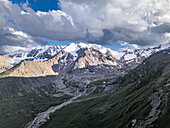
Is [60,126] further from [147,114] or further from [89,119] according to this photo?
[147,114]

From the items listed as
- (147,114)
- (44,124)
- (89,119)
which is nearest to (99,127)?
(89,119)

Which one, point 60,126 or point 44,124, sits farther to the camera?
point 44,124

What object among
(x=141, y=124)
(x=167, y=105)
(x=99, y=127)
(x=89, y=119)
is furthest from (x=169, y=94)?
(x=89, y=119)

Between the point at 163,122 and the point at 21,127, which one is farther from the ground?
the point at 163,122

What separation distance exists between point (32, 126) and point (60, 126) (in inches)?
1969

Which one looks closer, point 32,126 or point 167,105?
point 167,105

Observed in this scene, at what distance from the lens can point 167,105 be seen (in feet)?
250

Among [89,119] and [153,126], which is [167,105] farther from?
[89,119]

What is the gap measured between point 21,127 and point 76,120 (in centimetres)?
8162

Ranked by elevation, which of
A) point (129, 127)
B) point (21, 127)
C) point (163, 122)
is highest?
point (163, 122)

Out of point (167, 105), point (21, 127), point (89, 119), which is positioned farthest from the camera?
point (21, 127)

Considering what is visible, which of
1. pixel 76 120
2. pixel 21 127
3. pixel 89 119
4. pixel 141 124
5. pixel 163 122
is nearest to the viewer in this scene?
pixel 163 122

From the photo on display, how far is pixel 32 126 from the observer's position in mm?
190500

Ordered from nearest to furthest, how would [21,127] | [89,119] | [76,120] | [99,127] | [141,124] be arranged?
[141,124]
[99,127]
[89,119]
[76,120]
[21,127]
